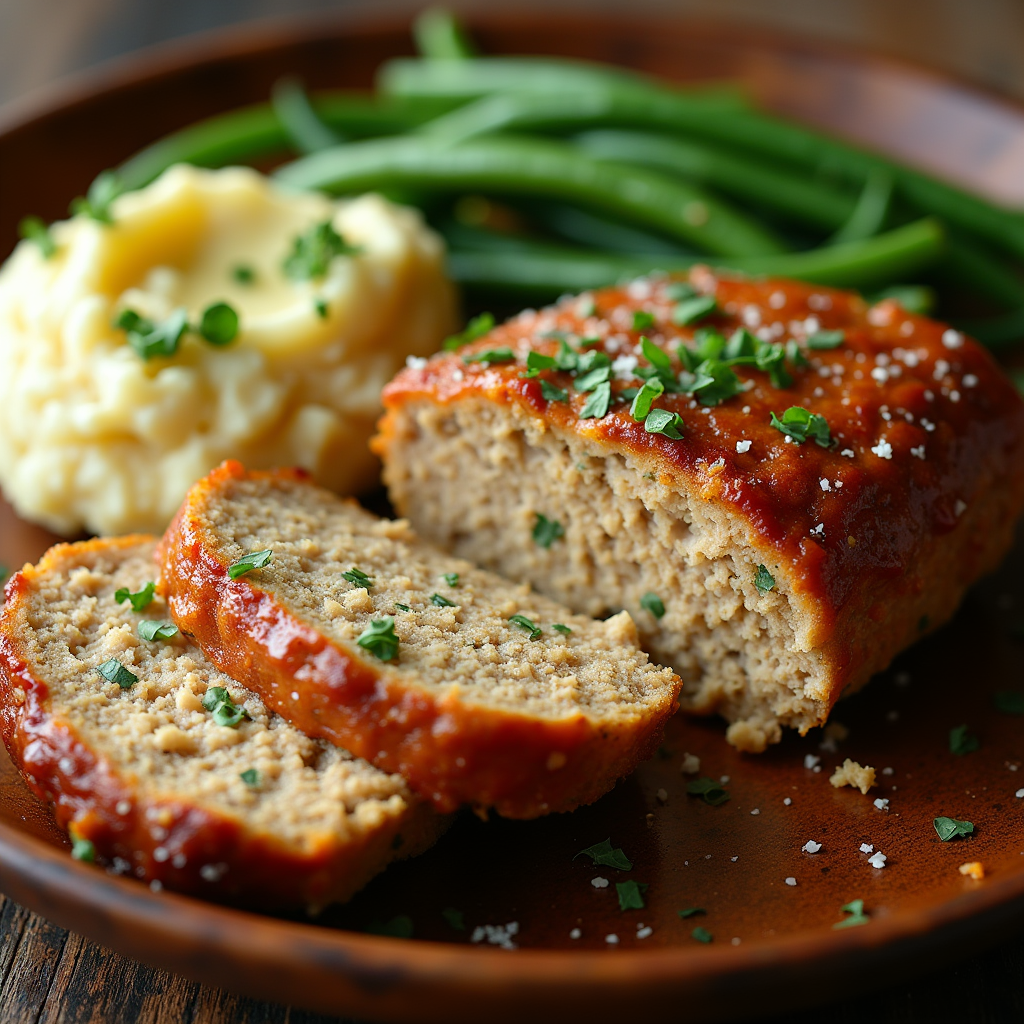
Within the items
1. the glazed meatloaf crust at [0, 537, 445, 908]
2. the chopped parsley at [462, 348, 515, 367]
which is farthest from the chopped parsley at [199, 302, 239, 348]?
the glazed meatloaf crust at [0, 537, 445, 908]

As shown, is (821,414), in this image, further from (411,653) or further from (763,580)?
(411,653)

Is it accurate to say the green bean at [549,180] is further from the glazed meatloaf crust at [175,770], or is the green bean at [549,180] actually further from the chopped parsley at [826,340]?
the glazed meatloaf crust at [175,770]

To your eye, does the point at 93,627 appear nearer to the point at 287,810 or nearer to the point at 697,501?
the point at 287,810

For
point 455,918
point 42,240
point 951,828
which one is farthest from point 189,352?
point 951,828

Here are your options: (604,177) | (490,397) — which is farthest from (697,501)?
(604,177)

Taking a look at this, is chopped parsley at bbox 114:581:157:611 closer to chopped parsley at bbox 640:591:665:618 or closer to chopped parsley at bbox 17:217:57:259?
chopped parsley at bbox 640:591:665:618

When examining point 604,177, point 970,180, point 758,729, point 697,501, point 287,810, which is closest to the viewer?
point 287,810
